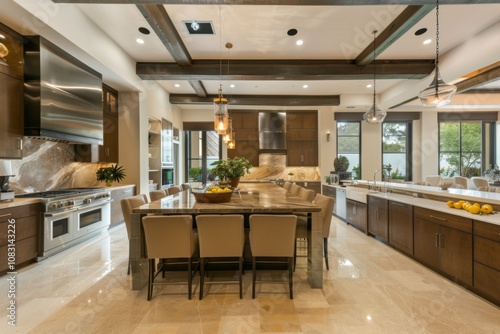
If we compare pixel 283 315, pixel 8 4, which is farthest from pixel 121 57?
pixel 283 315

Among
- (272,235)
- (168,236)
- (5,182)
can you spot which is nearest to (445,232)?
(272,235)

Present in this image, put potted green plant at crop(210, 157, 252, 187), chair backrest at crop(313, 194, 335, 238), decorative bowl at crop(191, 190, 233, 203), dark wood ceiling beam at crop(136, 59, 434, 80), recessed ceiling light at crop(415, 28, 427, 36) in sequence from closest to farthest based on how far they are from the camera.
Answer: decorative bowl at crop(191, 190, 233, 203) < chair backrest at crop(313, 194, 335, 238) < recessed ceiling light at crop(415, 28, 427, 36) < potted green plant at crop(210, 157, 252, 187) < dark wood ceiling beam at crop(136, 59, 434, 80)

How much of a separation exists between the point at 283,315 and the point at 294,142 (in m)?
6.64

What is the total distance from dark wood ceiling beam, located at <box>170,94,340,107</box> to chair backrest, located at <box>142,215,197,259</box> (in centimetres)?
564

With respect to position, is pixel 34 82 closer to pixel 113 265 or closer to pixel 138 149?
pixel 138 149

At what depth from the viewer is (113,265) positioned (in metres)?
3.20

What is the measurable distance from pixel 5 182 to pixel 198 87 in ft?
14.0

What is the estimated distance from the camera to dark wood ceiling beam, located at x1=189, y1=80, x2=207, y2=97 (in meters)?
5.81

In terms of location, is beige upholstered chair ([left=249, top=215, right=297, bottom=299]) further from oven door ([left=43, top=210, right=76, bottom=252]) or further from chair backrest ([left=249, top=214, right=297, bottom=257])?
oven door ([left=43, top=210, right=76, bottom=252])

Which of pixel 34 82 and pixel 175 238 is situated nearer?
pixel 175 238

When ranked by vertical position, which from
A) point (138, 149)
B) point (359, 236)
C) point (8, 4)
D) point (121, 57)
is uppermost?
point (121, 57)

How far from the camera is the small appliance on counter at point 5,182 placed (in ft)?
9.65

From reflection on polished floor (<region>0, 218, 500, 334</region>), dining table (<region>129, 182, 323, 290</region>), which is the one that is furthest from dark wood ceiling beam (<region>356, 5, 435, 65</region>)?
reflection on polished floor (<region>0, 218, 500, 334</region>)

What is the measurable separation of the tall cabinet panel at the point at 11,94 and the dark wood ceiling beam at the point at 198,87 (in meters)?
3.11
